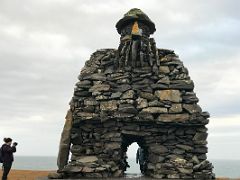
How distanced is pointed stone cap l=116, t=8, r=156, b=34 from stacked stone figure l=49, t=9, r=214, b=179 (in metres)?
0.83

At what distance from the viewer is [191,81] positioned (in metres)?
15.6

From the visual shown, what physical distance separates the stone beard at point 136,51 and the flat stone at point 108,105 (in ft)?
5.91

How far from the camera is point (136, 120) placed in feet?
47.6

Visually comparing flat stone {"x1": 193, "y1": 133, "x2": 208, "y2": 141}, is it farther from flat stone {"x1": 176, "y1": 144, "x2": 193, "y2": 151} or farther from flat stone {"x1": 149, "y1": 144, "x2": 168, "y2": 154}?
flat stone {"x1": 149, "y1": 144, "x2": 168, "y2": 154}

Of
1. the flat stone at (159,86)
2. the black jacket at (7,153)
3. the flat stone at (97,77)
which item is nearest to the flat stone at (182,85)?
the flat stone at (159,86)

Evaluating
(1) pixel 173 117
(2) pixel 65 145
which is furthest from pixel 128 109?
(2) pixel 65 145

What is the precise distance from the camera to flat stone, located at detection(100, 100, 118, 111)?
1482cm

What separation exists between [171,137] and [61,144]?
4.61 m

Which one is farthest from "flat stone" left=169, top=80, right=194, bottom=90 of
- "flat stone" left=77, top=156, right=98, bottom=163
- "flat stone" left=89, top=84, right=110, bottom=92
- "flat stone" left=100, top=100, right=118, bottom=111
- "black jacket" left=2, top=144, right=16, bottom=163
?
"black jacket" left=2, top=144, right=16, bottom=163

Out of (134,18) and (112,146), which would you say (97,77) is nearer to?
(112,146)

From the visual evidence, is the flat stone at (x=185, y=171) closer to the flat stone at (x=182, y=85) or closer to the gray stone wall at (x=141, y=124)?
the gray stone wall at (x=141, y=124)

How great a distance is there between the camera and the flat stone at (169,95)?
14961 mm

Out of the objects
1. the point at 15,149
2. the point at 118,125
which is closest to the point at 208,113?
A: the point at 118,125

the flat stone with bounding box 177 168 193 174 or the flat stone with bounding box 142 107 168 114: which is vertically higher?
the flat stone with bounding box 142 107 168 114
